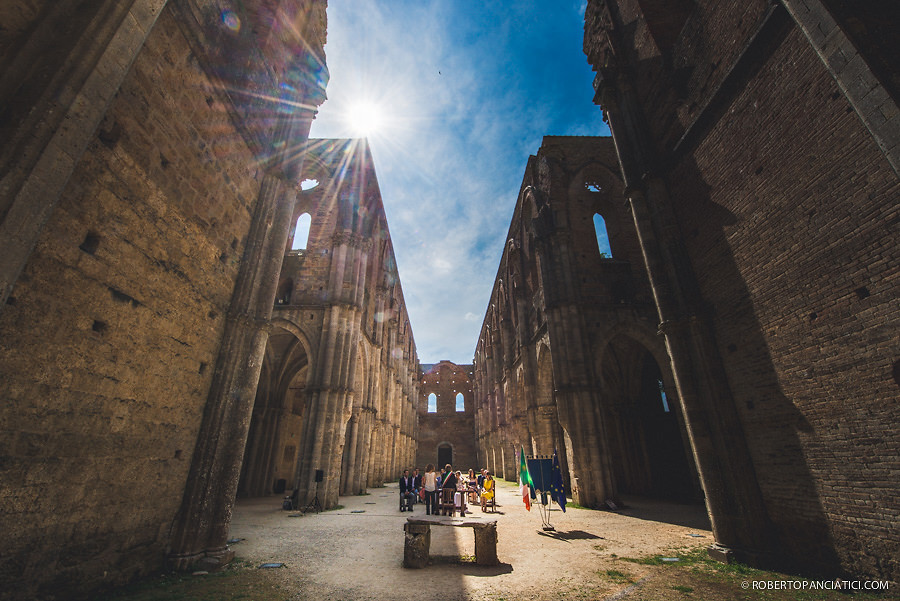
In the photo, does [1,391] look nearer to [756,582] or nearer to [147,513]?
[147,513]

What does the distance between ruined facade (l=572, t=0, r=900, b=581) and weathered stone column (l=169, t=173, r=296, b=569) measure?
854cm

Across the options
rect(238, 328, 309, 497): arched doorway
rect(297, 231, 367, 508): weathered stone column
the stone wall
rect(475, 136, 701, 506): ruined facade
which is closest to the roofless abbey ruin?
the stone wall

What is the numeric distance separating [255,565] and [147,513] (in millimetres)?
1865

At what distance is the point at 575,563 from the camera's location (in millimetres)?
5855

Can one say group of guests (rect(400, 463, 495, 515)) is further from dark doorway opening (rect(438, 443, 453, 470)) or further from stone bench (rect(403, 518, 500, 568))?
dark doorway opening (rect(438, 443, 453, 470))

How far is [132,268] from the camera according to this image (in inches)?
193

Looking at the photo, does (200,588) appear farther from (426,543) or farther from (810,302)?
(810,302)

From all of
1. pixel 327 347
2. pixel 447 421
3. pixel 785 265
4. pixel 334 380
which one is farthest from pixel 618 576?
pixel 447 421

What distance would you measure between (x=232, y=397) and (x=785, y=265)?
9.75 meters

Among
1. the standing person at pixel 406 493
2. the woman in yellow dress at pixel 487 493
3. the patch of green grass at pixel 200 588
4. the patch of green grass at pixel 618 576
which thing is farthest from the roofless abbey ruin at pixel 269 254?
the standing person at pixel 406 493

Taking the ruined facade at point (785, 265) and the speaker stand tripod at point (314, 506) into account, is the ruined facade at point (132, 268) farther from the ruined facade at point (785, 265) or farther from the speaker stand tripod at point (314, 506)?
the ruined facade at point (785, 265)

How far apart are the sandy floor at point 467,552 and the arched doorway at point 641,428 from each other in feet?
14.9

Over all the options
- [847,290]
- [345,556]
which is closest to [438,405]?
[345,556]

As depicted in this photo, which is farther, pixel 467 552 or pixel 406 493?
pixel 406 493
